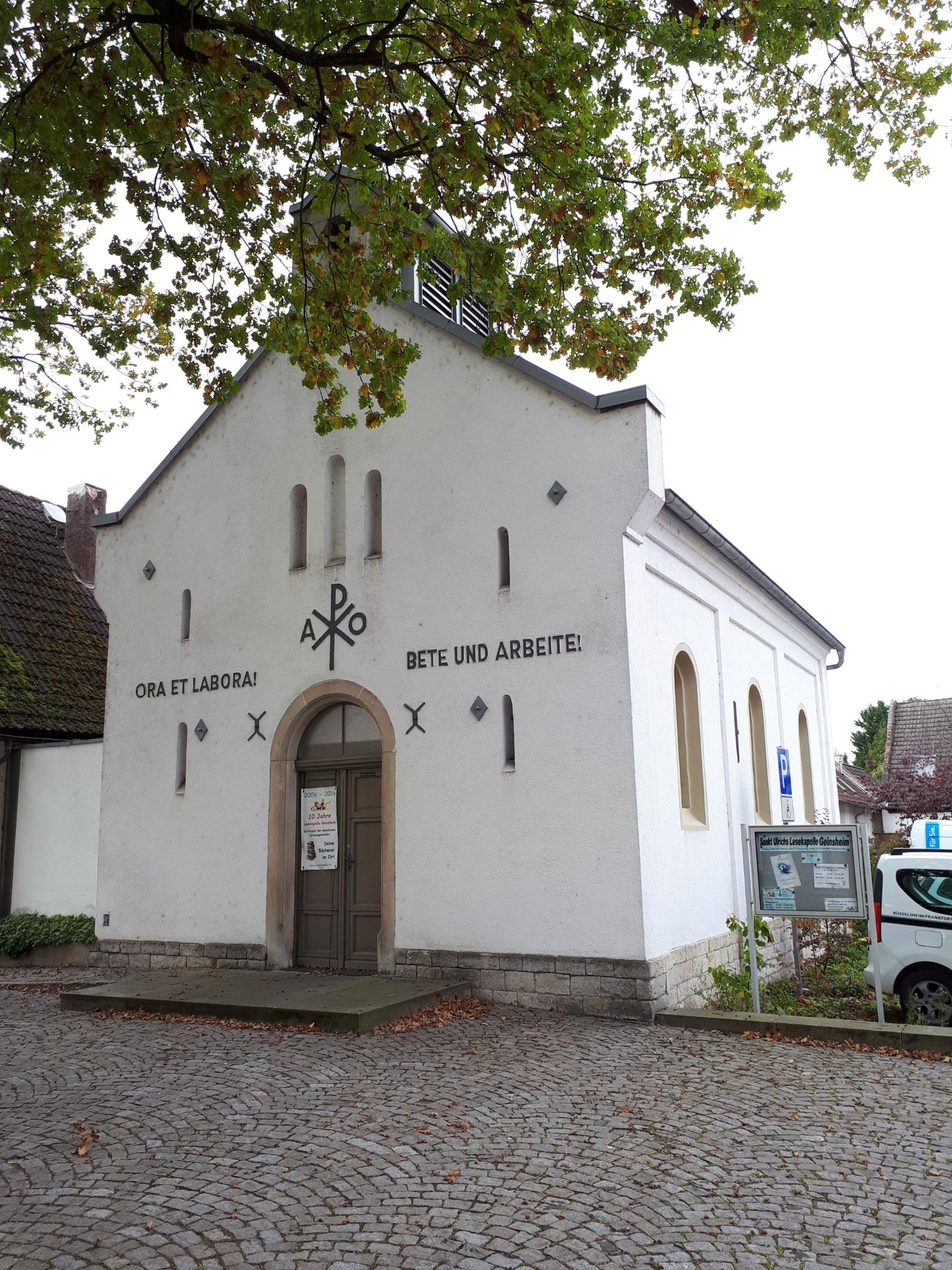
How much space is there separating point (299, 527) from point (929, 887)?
8376 mm

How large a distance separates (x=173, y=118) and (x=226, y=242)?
6.26 ft

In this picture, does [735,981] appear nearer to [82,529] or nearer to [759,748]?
[759,748]

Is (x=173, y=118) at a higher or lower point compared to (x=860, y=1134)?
higher

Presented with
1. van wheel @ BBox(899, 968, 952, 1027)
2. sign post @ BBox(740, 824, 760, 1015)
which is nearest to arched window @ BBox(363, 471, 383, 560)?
sign post @ BBox(740, 824, 760, 1015)

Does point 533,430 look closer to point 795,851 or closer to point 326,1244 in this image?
point 795,851

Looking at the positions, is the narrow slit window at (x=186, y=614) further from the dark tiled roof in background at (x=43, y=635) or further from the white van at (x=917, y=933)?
the white van at (x=917, y=933)

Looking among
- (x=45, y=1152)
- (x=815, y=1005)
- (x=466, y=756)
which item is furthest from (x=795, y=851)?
(x=45, y=1152)

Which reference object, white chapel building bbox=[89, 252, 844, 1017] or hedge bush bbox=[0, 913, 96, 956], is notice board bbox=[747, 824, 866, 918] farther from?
hedge bush bbox=[0, 913, 96, 956]

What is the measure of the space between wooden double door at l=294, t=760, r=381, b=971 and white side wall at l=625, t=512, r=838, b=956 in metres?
3.31

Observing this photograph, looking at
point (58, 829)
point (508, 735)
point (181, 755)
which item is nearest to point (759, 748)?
point (508, 735)

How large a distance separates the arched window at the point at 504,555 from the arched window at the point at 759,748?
611cm

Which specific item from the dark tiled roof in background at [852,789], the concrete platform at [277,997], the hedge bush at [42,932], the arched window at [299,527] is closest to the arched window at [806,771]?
the dark tiled roof in background at [852,789]

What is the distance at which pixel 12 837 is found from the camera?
16.3m

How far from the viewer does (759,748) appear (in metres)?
16.3
